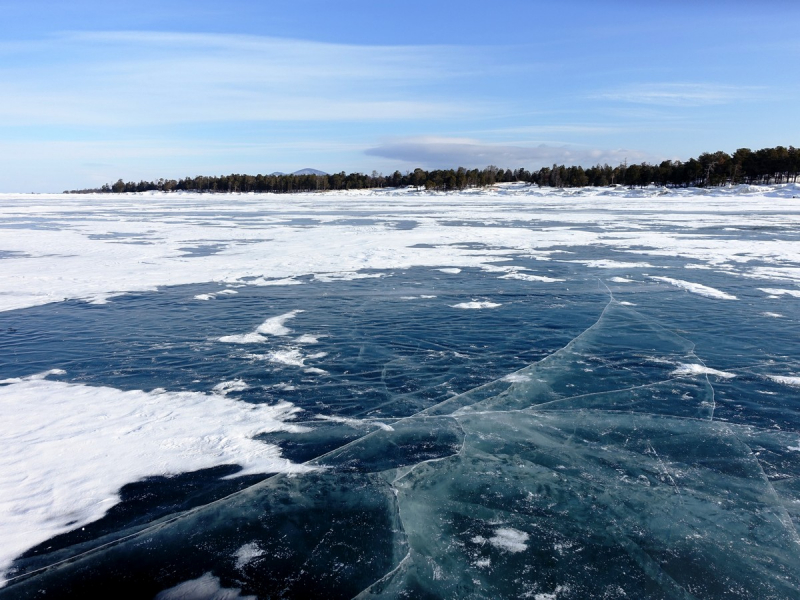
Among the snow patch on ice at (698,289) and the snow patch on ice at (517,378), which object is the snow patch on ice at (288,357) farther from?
the snow patch on ice at (698,289)

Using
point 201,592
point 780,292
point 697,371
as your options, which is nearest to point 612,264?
point 780,292

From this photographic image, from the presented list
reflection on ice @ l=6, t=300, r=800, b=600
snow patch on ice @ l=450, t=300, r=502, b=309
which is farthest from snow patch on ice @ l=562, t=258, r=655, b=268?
reflection on ice @ l=6, t=300, r=800, b=600

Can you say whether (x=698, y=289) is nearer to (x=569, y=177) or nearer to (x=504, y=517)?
(x=504, y=517)

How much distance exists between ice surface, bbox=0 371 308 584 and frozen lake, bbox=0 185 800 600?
3cm

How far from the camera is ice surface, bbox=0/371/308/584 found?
436cm

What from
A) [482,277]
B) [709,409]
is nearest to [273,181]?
[482,277]

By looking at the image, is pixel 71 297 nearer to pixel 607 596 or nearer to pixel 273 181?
pixel 607 596

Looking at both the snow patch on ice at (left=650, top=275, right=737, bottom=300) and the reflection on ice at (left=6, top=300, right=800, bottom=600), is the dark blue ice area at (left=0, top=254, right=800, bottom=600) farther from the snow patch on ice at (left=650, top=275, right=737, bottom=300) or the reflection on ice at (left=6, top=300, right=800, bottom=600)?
the snow patch on ice at (left=650, top=275, right=737, bottom=300)

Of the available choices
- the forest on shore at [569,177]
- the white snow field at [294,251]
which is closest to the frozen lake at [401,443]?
the white snow field at [294,251]

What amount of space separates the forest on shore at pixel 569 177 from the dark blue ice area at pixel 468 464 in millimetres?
81392

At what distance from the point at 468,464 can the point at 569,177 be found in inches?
4182

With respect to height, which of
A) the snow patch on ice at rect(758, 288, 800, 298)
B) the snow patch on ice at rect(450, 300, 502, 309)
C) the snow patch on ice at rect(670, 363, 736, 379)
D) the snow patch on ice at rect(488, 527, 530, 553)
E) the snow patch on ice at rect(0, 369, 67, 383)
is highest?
the snow patch on ice at rect(450, 300, 502, 309)

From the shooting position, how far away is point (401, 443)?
537 cm

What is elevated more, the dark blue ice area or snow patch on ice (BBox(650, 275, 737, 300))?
snow patch on ice (BBox(650, 275, 737, 300))
